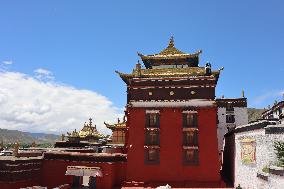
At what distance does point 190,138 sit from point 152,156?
4.08 metres

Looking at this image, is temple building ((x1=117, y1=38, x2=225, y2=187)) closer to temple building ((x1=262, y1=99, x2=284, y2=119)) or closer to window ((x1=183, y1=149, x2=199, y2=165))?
window ((x1=183, y1=149, x2=199, y2=165))

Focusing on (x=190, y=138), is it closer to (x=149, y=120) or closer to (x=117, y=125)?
(x=149, y=120)

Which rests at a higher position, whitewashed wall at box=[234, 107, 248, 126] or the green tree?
whitewashed wall at box=[234, 107, 248, 126]

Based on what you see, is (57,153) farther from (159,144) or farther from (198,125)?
(198,125)

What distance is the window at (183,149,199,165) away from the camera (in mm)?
27875

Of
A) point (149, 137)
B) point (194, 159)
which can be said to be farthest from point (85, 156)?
point (194, 159)

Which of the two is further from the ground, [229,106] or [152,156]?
[229,106]

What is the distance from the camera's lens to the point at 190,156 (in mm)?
28031

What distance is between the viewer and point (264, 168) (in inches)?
733

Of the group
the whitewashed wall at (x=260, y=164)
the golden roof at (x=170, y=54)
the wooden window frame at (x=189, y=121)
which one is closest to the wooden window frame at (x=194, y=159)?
the wooden window frame at (x=189, y=121)

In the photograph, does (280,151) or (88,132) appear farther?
(88,132)

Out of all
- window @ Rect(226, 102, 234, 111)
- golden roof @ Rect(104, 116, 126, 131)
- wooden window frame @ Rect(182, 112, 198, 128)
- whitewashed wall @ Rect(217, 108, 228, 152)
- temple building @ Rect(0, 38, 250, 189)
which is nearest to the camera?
temple building @ Rect(0, 38, 250, 189)

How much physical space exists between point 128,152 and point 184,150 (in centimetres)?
551

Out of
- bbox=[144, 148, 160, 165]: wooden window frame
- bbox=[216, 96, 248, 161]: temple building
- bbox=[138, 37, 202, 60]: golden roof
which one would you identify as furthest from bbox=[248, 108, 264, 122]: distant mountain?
bbox=[144, 148, 160, 165]: wooden window frame
